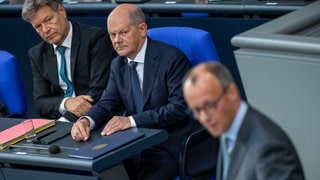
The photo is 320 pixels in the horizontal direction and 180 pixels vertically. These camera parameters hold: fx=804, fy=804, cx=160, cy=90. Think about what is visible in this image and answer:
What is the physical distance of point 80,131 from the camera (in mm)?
3805

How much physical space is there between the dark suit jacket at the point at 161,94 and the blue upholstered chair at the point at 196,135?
74mm

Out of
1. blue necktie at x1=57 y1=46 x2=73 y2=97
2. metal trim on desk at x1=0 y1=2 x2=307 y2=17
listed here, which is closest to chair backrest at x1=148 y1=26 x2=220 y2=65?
blue necktie at x1=57 y1=46 x2=73 y2=97

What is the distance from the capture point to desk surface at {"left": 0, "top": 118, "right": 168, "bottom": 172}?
345 cm

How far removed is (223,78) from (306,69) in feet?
4.52

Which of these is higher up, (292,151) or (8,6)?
(292,151)

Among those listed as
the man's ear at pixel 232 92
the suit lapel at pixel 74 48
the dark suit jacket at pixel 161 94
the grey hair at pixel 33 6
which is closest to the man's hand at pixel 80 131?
the dark suit jacket at pixel 161 94

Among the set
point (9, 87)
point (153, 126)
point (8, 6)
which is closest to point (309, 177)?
point (153, 126)

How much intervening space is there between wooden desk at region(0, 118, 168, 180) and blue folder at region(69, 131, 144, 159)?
0.02m

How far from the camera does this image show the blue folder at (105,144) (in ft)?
11.4

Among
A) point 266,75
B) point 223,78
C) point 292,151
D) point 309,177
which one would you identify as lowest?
point 309,177

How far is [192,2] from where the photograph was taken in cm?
556

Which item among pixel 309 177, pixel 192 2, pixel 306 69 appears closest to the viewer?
pixel 306 69

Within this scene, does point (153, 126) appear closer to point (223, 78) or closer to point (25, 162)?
point (25, 162)

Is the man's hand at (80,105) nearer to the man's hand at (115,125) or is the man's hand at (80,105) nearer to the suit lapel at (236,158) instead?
the man's hand at (115,125)
